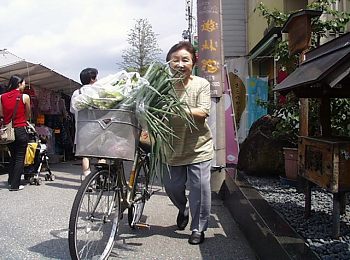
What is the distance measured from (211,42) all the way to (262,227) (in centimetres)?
337

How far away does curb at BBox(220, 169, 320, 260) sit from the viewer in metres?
2.90

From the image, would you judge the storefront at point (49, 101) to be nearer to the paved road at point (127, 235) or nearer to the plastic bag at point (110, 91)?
the paved road at point (127, 235)

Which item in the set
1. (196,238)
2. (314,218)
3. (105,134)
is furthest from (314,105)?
(105,134)

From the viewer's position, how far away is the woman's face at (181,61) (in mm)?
3920

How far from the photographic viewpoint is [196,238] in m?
3.96

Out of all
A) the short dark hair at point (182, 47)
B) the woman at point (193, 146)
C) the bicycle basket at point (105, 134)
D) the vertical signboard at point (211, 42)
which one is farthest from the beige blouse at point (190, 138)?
the vertical signboard at point (211, 42)

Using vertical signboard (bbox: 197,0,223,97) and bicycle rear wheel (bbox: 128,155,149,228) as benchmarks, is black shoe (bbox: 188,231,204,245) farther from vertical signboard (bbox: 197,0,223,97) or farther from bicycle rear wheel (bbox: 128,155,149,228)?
vertical signboard (bbox: 197,0,223,97)

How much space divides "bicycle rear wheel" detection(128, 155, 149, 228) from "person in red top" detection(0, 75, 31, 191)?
11.0ft

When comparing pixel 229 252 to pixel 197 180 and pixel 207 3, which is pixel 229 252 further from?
pixel 207 3

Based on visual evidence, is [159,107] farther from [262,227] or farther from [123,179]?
[262,227]

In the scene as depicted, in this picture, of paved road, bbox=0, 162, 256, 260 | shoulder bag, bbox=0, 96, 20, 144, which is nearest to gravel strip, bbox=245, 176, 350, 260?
paved road, bbox=0, 162, 256, 260

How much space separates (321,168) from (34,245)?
2828mm

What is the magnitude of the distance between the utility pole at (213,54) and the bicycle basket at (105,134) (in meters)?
3.14

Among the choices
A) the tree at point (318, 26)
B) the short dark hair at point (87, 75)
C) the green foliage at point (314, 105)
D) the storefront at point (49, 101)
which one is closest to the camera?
the green foliage at point (314, 105)
